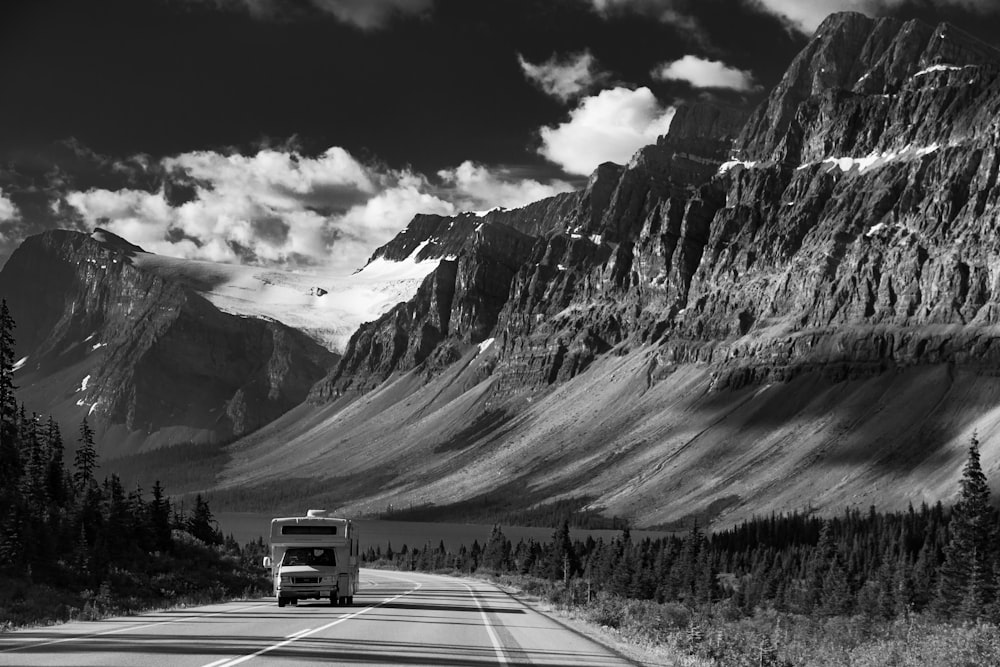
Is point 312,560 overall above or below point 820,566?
above

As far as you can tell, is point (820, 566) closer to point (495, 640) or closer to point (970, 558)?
point (970, 558)

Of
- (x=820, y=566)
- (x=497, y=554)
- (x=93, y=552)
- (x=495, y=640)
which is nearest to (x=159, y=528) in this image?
(x=93, y=552)

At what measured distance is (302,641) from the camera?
2650 centimetres

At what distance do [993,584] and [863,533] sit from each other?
90990mm

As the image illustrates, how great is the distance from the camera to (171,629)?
30.3 metres

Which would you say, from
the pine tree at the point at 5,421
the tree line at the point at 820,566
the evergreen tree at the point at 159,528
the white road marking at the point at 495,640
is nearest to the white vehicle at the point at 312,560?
the white road marking at the point at 495,640

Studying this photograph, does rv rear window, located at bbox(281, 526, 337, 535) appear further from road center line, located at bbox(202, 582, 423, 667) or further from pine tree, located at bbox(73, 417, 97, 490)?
pine tree, located at bbox(73, 417, 97, 490)

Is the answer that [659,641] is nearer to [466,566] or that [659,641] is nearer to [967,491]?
[967,491]

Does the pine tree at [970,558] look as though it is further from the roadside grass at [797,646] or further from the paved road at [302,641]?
the paved road at [302,641]

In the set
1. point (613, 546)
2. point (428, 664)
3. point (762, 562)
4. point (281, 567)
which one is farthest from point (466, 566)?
point (428, 664)

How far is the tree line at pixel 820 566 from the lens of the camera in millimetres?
95688

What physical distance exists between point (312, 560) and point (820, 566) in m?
98.5

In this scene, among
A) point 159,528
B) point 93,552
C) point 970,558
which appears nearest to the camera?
point 93,552

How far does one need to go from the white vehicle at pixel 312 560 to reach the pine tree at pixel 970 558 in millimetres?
61677
